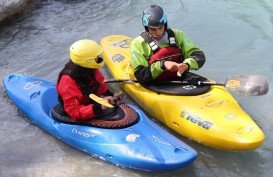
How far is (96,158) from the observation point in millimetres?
4793

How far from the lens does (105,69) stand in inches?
275

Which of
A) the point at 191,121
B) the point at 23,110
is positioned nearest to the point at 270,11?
the point at 191,121

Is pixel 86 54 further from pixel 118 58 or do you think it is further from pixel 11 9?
pixel 11 9

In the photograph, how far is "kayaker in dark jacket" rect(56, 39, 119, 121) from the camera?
4.52 m

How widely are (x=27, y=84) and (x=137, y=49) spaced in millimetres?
1544

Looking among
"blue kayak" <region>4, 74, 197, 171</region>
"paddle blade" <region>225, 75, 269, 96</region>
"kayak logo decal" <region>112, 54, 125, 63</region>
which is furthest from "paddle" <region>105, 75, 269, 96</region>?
"kayak logo decal" <region>112, 54, 125, 63</region>

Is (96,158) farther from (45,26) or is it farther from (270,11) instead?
(270,11)

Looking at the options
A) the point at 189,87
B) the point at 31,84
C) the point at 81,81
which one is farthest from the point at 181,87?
the point at 31,84

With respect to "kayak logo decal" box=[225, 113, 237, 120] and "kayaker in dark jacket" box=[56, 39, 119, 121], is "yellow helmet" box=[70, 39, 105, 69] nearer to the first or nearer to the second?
"kayaker in dark jacket" box=[56, 39, 119, 121]

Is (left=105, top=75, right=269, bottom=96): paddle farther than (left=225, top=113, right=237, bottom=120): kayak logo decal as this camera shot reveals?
Yes

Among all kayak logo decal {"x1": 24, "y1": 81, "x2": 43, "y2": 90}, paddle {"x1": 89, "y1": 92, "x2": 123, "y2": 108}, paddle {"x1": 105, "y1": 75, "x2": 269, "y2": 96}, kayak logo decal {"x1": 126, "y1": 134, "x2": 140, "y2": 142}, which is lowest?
kayak logo decal {"x1": 126, "y1": 134, "x2": 140, "y2": 142}

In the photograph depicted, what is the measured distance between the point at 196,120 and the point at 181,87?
1.98ft

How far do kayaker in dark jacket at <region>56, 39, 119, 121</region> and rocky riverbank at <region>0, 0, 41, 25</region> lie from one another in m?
4.63

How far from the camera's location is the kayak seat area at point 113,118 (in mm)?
4684
